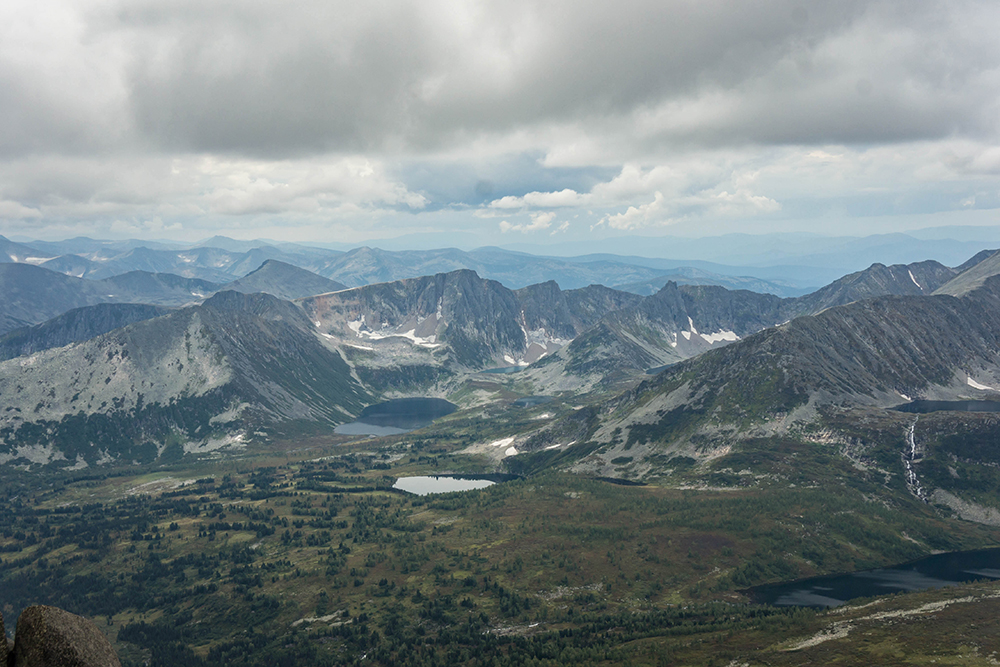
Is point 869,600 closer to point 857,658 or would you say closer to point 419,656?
point 857,658

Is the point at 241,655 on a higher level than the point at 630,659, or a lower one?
lower

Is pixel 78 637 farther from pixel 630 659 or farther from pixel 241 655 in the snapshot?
pixel 241 655

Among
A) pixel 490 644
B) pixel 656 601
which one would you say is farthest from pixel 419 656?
pixel 656 601

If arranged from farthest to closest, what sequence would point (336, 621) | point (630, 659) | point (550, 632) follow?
point (336, 621), point (550, 632), point (630, 659)

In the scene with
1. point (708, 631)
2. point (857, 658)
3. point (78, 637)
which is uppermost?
point (78, 637)

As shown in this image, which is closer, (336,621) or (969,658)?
(969,658)

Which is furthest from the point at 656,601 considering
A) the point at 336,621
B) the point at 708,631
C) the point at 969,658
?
the point at 336,621

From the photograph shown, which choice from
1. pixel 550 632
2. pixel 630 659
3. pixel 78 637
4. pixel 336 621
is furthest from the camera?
pixel 336 621
